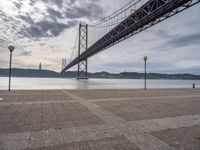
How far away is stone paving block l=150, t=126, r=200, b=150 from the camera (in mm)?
3512

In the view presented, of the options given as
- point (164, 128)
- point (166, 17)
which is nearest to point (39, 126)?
point (164, 128)

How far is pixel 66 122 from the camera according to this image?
506 cm

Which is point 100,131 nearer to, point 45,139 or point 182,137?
point 45,139

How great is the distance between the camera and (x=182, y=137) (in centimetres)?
394

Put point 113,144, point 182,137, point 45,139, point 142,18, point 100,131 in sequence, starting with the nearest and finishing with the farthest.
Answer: point 113,144 < point 45,139 < point 182,137 < point 100,131 < point 142,18

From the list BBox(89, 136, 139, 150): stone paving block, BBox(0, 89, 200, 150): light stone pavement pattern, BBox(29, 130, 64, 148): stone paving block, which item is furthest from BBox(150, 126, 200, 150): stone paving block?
BBox(29, 130, 64, 148): stone paving block

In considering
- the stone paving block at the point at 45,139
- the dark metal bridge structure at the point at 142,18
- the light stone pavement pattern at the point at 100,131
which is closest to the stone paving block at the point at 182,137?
the light stone pavement pattern at the point at 100,131

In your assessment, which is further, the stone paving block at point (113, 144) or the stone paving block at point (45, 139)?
the stone paving block at point (45, 139)

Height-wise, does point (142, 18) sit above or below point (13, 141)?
above

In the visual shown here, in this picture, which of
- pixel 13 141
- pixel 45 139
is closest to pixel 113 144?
pixel 45 139

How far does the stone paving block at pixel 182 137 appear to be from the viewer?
351 cm

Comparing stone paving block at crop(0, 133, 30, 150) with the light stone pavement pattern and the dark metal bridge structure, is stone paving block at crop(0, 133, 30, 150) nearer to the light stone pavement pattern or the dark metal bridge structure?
the light stone pavement pattern

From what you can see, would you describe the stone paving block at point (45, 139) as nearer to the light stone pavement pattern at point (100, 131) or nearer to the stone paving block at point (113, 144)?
the light stone pavement pattern at point (100, 131)

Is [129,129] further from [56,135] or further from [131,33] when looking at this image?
[131,33]
